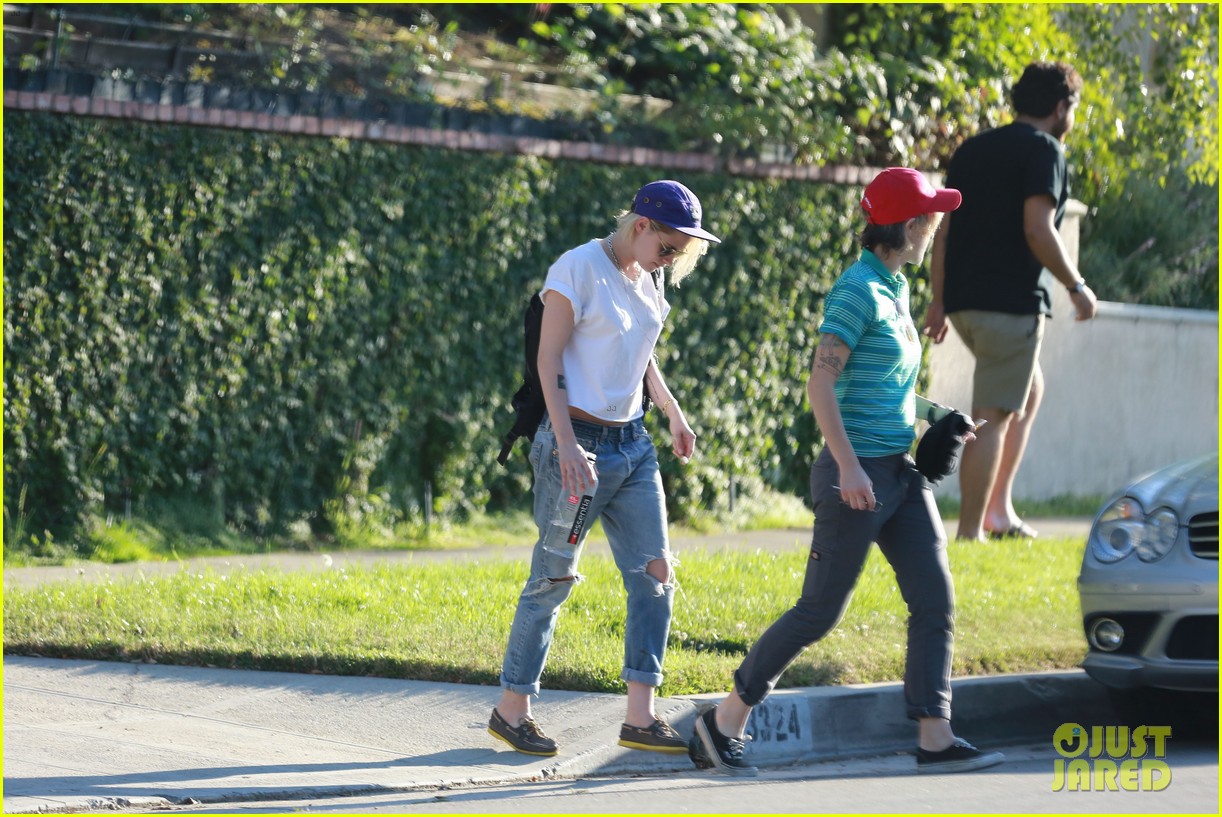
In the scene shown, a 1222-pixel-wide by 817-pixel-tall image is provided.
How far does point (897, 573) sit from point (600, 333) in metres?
1.23

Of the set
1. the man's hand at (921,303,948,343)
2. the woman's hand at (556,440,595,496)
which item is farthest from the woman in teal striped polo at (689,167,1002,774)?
the man's hand at (921,303,948,343)

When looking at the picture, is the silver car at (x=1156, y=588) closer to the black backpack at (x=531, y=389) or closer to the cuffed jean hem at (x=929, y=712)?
the cuffed jean hem at (x=929, y=712)

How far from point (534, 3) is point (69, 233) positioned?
5229 millimetres

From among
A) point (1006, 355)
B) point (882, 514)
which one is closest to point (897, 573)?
point (882, 514)

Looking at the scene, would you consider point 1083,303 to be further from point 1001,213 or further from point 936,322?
point 936,322

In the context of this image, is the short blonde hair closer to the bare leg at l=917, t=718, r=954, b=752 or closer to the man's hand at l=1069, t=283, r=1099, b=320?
the bare leg at l=917, t=718, r=954, b=752

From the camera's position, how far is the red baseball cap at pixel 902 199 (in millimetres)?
5020

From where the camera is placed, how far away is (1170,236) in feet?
45.3

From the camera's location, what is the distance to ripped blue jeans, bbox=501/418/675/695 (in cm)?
496

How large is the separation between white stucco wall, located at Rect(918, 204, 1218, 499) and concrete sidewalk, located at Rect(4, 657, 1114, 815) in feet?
17.4

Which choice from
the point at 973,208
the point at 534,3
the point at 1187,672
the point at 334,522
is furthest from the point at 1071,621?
the point at 534,3

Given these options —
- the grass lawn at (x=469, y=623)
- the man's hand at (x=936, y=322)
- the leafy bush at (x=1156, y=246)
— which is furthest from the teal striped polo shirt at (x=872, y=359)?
the leafy bush at (x=1156, y=246)

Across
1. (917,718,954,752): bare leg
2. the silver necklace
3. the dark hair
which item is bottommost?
(917,718,954,752): bare leg

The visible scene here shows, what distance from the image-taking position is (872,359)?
196 inches
